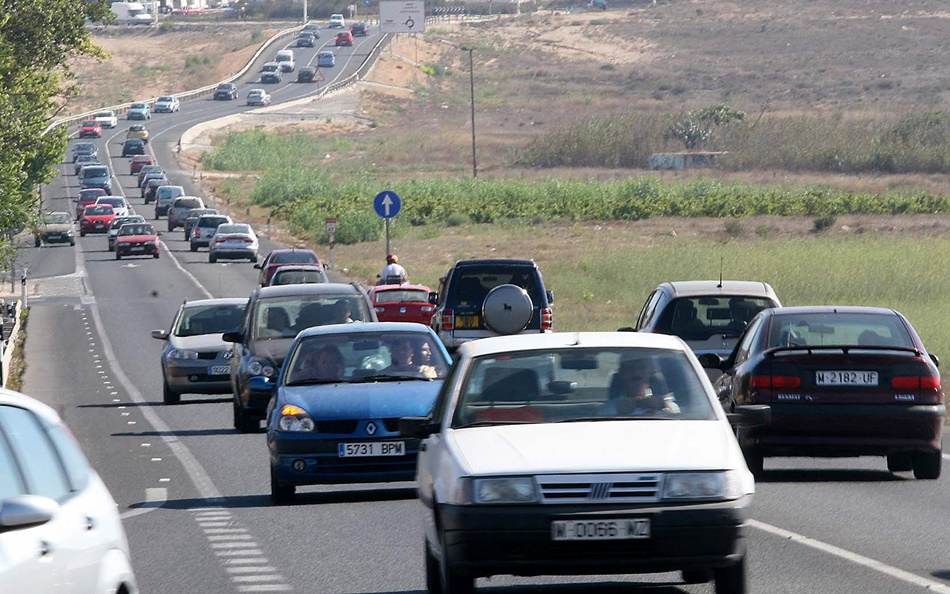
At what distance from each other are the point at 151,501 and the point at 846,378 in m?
5.86

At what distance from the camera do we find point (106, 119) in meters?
127

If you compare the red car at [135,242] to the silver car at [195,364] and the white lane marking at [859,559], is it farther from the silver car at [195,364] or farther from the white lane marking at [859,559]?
the white lane marking at [859,559]

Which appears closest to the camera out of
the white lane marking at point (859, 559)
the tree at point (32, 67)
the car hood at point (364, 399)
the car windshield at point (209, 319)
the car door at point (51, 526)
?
the car door at point (51, 526)

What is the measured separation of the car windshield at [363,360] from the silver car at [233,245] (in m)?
45.8

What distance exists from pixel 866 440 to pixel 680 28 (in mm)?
170211

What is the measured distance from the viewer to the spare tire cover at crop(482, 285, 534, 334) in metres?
24.7

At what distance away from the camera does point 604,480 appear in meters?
8.30

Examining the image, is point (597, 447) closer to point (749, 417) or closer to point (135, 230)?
point (749, 417)

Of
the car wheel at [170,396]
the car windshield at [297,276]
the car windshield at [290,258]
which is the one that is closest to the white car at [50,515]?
the car wheel at [170,396]

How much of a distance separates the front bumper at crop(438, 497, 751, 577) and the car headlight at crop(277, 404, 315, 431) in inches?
225

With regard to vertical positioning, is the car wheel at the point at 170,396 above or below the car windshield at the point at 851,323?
below

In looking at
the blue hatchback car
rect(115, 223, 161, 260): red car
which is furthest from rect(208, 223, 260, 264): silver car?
the blue hatchback car

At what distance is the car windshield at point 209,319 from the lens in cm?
2598

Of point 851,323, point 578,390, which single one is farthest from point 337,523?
point 851,323
